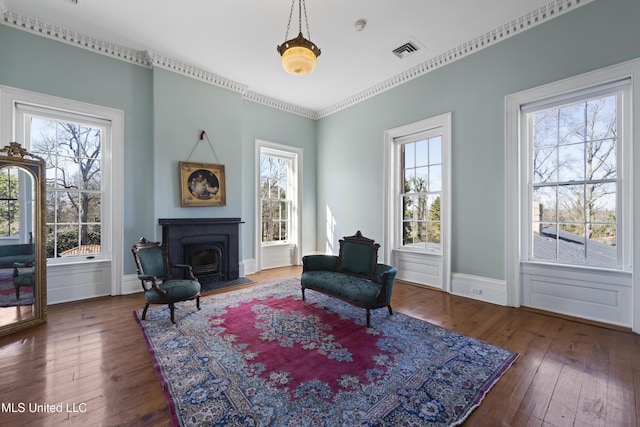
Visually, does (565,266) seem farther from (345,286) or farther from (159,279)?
(159,279)

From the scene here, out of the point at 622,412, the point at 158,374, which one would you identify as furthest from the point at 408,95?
the point at 158,374

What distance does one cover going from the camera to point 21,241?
9.57 ft

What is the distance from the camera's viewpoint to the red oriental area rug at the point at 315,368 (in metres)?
1.69

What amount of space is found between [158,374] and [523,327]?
3593 mm

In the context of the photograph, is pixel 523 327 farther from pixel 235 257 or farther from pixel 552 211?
pixel 235 257

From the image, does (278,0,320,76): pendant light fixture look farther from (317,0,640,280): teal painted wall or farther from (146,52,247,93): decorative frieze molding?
(146,52,247,93): decorative frieze molding

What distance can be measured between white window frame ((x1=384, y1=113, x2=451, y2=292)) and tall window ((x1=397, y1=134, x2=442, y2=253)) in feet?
0.26

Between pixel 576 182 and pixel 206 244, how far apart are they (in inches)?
212

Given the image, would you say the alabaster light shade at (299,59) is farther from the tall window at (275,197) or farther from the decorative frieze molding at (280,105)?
the tall window at (275,197)

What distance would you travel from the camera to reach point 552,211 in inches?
135

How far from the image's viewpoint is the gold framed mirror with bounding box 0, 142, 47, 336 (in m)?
2.81

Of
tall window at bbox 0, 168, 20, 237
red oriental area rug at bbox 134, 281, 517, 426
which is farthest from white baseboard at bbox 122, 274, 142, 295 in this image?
tall window at bbox 0, 168, 20, 237

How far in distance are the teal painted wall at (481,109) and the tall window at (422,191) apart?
35cm

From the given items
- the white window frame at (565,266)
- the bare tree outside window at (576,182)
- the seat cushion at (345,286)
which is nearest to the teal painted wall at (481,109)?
the white window frame at (565,266)
